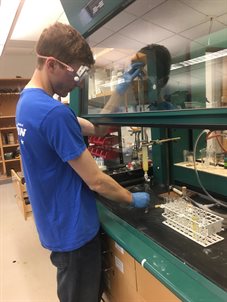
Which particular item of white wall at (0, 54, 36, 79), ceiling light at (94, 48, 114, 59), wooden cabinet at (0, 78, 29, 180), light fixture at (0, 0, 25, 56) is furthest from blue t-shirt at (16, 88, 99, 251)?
white wall at (0, 54, 36, 79)

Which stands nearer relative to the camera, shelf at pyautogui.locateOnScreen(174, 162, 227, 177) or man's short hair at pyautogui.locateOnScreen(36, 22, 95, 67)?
man's short hair at pyautogui.locateOnScreen(36, 22, 95, 67)

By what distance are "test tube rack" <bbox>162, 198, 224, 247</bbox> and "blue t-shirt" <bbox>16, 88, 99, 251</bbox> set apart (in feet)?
1.09

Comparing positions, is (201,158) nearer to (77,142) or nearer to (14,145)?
(77,142)

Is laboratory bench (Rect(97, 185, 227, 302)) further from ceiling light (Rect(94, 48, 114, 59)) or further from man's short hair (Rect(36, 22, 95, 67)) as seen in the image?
ceiling light (Rect(94, 48, 114, 59))

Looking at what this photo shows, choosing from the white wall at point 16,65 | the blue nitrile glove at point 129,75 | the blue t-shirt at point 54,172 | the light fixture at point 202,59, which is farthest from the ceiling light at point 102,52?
the white wall at point 16,65

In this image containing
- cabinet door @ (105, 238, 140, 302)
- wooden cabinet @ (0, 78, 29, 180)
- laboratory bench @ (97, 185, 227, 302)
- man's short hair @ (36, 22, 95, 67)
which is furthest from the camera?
wooden cabinet @ (0, 78, 29, 180)

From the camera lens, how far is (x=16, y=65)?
5887 mm

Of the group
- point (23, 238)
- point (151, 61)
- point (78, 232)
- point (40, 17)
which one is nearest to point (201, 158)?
point (151, 61)

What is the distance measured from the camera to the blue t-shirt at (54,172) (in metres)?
0.92

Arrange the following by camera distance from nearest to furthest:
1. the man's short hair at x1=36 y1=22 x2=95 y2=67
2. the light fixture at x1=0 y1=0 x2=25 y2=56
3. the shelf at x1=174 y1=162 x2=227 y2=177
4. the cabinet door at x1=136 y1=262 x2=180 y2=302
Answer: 1. the cabinet door at x1=136 y1=262 x2=180 y2=302
2. the man's short hair at x1=36 y1=22 x2=95 y2=67
3. the shelf at x1=174 y1=162 x2=227 y2=177
4. the light fixture at x1=0 y1=0 x2=25 y2=56

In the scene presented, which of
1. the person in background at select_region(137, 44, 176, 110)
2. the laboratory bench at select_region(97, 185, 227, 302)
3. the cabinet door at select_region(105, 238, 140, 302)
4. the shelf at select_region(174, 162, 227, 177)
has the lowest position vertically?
the cabinet door at select_region(105, 238, 140, 302)

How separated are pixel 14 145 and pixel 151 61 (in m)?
4.88

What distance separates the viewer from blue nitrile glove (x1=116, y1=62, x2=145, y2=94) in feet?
4.42

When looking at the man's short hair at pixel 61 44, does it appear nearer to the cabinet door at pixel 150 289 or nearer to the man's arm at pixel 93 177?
the man's arm at pixel 93 177
